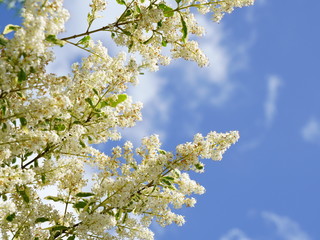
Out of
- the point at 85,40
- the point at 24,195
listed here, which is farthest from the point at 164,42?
the point at 24,195

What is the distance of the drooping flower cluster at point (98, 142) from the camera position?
13.7ft

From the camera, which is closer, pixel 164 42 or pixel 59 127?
pixel 59 127

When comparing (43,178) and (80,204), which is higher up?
(43,178)

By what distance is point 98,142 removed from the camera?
528 cm

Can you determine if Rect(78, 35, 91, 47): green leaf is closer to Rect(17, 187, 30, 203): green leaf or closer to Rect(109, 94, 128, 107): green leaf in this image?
Rect(109, 94, 128, 107): green leaf

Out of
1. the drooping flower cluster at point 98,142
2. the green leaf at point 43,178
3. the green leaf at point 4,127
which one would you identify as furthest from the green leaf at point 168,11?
the green leaf at point 43,178

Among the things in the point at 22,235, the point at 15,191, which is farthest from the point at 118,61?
the point at 22,235

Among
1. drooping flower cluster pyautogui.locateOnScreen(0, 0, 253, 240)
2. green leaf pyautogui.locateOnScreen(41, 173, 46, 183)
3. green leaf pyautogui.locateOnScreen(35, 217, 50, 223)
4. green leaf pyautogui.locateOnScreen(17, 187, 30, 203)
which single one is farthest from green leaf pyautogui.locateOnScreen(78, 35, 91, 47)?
green leaf pyautogui.locateOnScreen(35, 217, 50, 223)

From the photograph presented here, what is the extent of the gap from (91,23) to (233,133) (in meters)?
2.00

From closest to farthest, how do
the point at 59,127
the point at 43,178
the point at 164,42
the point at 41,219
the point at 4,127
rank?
the point at 4,127
the point at 59,127
the point at 43,178
the point at 41,219
the point at 164,42

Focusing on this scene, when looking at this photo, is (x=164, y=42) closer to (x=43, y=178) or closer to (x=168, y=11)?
(x=168, y=11)

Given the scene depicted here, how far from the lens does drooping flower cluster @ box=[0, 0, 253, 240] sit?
4184 mm

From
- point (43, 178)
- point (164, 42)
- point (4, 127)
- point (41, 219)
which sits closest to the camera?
point (4, 127)

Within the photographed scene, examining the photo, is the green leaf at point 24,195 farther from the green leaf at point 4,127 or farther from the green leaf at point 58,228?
the green leaf at point 4,127
